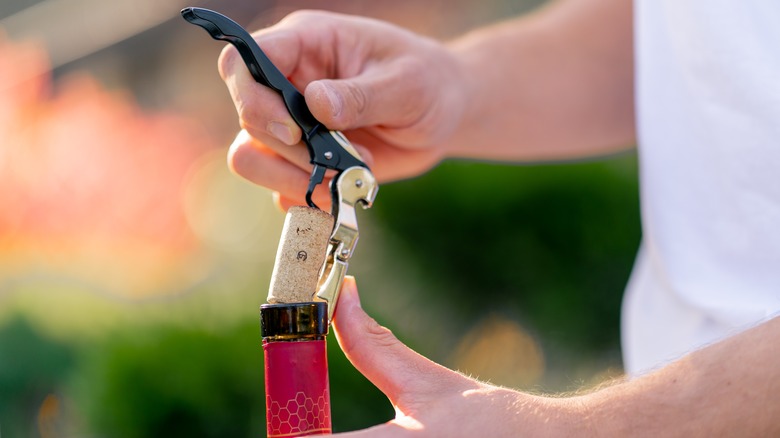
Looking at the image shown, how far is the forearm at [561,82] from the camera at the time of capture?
1311mm

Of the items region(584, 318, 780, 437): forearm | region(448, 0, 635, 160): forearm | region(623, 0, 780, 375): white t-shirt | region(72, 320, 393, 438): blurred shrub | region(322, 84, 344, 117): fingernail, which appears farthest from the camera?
region(72, 320, 393, 438): blurred shrub

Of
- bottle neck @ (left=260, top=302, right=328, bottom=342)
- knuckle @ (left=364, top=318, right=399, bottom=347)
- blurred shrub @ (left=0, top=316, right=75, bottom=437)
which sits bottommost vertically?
blurred shrub @ (left=0, top=316, right=75, bottom=437)

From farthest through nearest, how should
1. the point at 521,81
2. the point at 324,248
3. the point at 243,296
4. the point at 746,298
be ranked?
1. the point at 243,296
2. the point at 521,81
3. the point at 746,298
4. the point at 324,248

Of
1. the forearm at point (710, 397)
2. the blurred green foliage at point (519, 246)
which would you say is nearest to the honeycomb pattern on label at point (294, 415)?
the forearm at point (710, 397)

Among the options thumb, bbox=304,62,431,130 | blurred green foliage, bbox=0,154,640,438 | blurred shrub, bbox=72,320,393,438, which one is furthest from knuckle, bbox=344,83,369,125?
blurred green foliage, bbox=0,154,640,438

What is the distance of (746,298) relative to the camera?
3.15ft

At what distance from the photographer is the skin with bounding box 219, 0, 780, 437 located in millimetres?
685

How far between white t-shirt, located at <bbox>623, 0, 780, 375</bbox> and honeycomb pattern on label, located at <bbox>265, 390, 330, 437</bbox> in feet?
1.32

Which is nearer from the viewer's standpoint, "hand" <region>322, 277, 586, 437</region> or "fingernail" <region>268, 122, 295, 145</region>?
"hand" <region>322, 277, 586, 437</region>

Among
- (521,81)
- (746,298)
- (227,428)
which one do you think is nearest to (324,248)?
(746,298)

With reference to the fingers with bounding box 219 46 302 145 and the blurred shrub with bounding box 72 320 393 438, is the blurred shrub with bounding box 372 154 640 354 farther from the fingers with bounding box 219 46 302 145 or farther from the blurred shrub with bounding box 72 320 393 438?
the fingers with bounding box 219 46 302 145

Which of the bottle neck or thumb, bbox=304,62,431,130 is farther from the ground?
thumb, bbox=304,62,431,130

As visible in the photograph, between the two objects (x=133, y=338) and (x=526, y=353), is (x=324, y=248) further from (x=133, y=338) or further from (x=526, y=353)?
(x=526, y=353)

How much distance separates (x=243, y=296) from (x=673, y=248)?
99 centimetres
